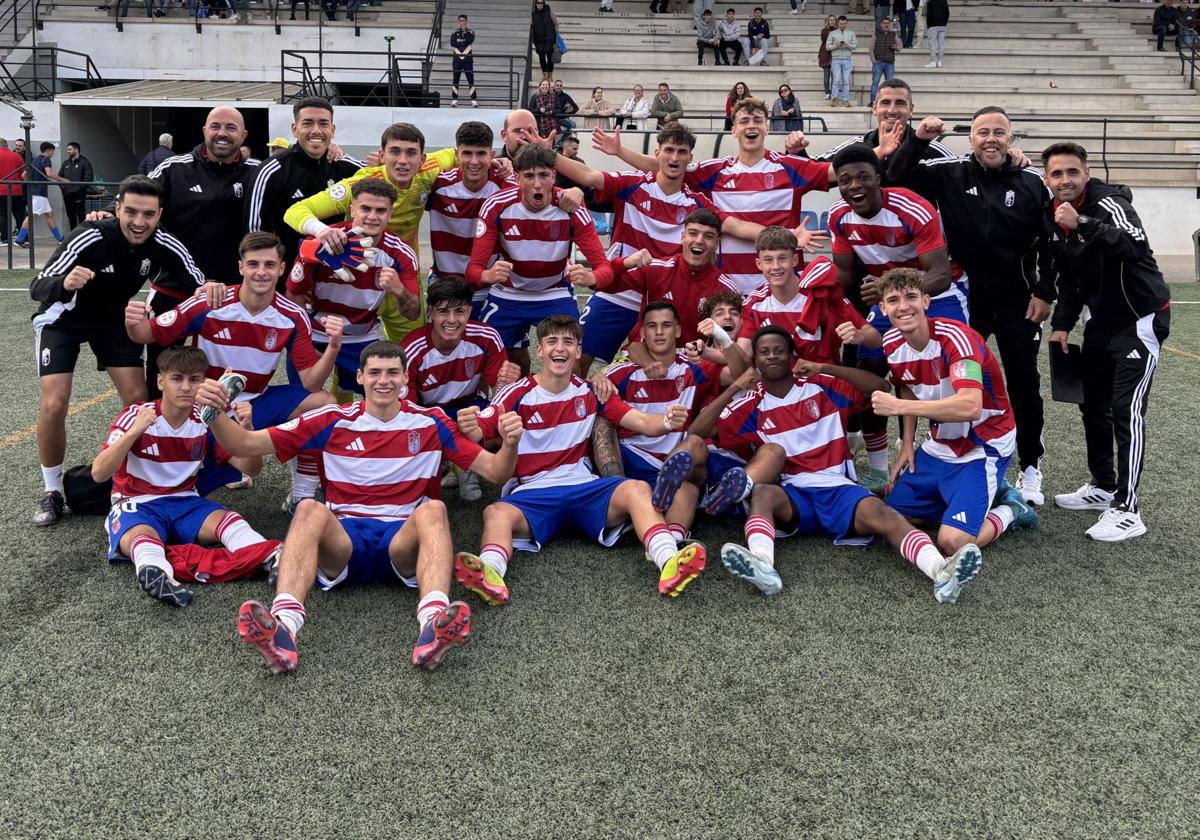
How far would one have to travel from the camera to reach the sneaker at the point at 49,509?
4965 mm

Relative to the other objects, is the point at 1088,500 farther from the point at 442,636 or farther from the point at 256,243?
the point at 256,243

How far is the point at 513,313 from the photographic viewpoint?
6.02 metres

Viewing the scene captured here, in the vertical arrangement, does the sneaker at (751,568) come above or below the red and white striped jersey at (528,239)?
below

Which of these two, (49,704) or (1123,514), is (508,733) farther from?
(1123,514)

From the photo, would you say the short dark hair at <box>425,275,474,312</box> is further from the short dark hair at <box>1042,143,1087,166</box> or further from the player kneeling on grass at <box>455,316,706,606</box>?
the short dark hair at <box>1042,143,1087,166</box>

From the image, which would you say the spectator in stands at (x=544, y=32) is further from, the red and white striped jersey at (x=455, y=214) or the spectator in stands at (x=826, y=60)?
the red and white striped jersey at (x=455, y=214)

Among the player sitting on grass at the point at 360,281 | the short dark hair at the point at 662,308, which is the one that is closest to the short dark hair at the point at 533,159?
the player sitting on grass at the point at 360,281

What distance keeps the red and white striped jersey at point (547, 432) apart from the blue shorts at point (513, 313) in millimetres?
1166

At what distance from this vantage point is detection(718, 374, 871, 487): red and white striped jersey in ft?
16.0

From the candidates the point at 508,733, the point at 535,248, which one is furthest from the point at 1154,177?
the point at 508,733

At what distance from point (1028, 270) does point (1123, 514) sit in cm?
138

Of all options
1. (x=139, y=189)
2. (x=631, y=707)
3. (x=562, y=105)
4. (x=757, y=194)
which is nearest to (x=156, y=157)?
(x=562, y=105)

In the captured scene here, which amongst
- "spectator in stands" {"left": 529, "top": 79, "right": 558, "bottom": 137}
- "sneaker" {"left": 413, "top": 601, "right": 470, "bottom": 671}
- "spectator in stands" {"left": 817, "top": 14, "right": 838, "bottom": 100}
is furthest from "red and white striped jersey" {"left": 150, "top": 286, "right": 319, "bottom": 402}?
"spectator in stands" {"left": 817, "top": 14, "right": 838, "bottom": 100}

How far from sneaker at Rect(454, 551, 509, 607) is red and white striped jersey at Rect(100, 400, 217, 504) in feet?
4.76
